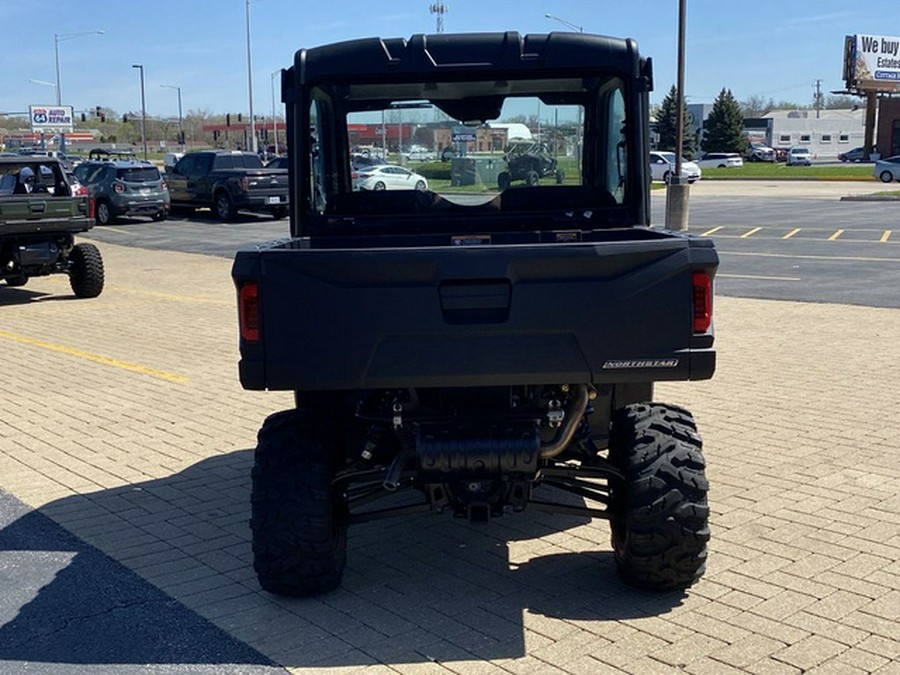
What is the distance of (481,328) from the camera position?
13.5 feet

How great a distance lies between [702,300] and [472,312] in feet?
2.93

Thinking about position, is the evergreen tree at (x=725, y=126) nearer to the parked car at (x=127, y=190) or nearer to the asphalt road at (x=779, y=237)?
the asphalt road at (x=779, y=237)

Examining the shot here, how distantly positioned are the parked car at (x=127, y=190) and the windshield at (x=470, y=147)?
26157mm

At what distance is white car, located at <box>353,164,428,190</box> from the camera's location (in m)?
5.85

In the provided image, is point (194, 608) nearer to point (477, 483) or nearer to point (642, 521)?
point (477, 483)

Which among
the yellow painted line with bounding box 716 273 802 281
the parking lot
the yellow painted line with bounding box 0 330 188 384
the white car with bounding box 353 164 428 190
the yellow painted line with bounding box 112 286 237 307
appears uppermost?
the white car with bounding box 353 164 428 190

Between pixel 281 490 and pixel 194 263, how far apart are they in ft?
54.4

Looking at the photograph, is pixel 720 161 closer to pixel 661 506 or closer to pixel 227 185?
pixel 227 185

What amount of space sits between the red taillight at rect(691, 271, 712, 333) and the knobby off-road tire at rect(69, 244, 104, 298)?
1230 cm

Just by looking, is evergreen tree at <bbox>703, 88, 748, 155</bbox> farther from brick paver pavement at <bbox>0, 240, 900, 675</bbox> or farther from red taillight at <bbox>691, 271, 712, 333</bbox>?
red taillight at <bbox>691, 271, 712, 333</bbox>

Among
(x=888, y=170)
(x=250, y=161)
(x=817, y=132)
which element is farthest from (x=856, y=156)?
(x=250, y=161)

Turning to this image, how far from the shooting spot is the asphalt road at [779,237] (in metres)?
15.1

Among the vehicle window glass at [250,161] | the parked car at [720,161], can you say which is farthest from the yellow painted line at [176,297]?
the parked car at [720,161]

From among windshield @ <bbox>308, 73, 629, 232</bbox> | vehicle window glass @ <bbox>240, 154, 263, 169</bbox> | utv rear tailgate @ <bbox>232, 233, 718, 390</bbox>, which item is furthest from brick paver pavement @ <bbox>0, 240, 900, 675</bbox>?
vehicle window glass @ <bbox>240, 154, 263, 169</bbox>
